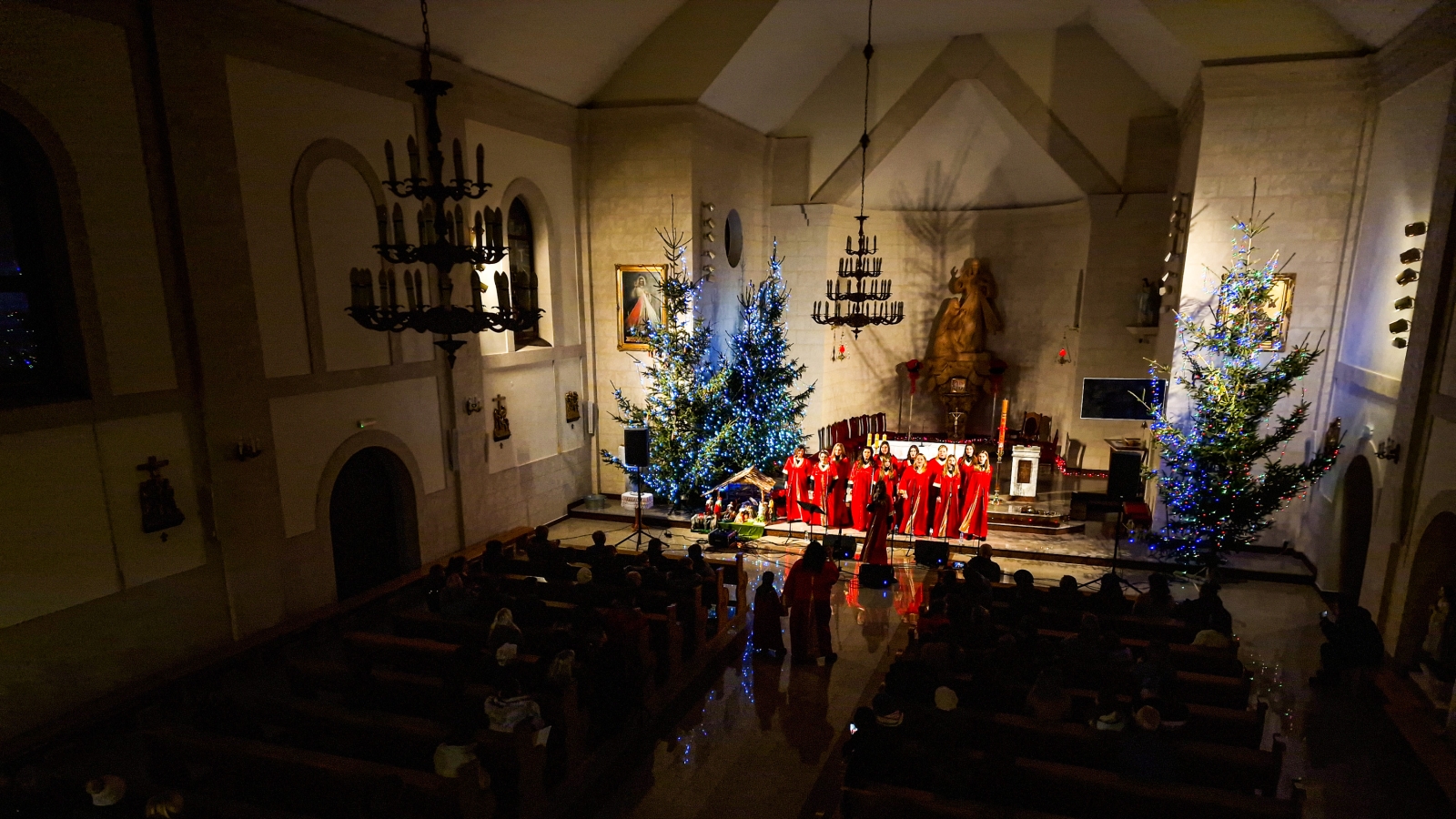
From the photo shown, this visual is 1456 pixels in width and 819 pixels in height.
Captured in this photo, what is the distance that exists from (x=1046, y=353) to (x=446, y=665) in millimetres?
14867

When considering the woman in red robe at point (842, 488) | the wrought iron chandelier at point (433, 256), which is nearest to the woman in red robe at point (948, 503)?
the woman in red robe at point (842, 488)

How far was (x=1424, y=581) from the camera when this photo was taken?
7406 millimetres

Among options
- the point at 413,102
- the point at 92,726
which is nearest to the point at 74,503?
the point at 92,726

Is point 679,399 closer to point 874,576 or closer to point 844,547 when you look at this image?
point 844,547

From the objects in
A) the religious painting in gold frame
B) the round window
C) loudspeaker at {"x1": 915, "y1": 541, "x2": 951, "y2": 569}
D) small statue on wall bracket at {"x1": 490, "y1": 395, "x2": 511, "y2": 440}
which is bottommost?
loudspeaker at {"x1": 915, "y1": 541, "x2": 951, "y2": 569}

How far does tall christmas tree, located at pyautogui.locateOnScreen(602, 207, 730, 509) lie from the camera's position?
1262 centimetres

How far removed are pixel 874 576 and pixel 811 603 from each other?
257 cm

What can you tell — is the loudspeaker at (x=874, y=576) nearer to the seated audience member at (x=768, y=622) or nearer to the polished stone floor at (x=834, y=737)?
the polished stone floor at (x=834, y=737)

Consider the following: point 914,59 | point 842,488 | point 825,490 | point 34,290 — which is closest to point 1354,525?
point 842,488

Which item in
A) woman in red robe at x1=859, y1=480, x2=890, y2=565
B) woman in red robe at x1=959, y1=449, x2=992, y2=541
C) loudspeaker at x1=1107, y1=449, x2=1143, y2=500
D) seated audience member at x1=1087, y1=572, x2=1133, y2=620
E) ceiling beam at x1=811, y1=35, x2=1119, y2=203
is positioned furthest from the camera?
ceiling beam at x1=811, y1=35, x2=1119, y2=203

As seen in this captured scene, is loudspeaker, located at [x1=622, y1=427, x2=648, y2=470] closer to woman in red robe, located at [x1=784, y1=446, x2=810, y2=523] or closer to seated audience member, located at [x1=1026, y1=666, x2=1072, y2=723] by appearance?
woman in red robe, located at [x1=784, y1=446, x2=810, y2=523]

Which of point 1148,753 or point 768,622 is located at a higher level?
point 1148,753

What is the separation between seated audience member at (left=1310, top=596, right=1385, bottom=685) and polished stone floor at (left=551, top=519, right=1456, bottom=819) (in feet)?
0.81

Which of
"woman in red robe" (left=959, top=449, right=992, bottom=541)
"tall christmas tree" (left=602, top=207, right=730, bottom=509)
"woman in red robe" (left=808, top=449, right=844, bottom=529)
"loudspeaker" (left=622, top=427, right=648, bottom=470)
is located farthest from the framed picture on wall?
"woman in red robe" (left=959, top=449, right=992, bottom=541)
